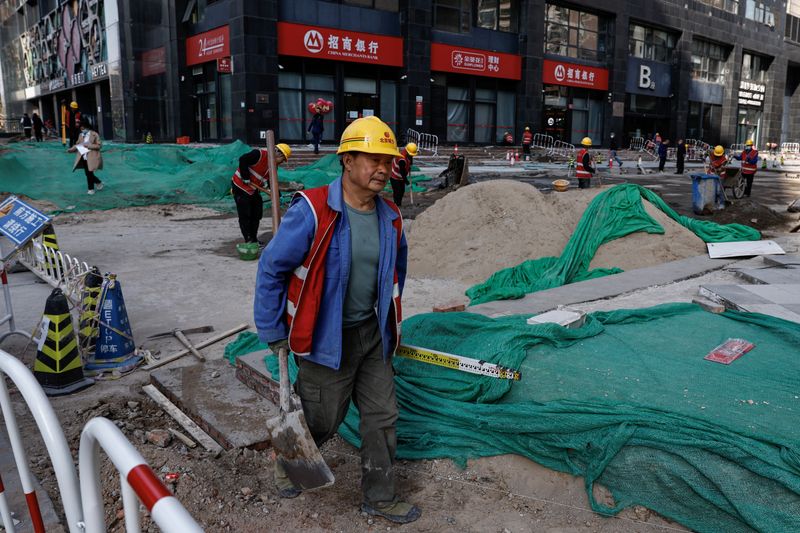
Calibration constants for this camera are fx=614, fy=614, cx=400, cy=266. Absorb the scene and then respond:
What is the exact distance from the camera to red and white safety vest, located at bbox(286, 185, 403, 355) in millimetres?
2914

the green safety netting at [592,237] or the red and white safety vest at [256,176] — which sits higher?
the red and white safety vest at [256,176]

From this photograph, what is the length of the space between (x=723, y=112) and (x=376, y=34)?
32.7 m

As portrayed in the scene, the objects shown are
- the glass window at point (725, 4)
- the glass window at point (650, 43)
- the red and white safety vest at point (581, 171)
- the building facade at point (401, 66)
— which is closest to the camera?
the red and white safety vest at point (581, 171)

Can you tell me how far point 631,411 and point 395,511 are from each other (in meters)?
1.42

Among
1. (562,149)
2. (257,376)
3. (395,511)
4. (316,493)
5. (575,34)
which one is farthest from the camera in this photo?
(575,34)

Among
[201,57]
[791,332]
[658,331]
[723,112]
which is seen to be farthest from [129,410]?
[723,112]

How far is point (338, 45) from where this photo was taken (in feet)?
88.2

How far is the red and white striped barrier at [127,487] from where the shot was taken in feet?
3.96

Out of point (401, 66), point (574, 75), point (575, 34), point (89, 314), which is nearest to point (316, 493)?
point (89, 314)

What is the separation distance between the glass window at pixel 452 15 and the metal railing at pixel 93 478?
30.8m

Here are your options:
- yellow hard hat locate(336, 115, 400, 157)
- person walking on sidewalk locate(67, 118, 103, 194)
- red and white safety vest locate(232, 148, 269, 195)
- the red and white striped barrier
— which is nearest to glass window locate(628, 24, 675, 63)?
person walking on sidewalk locate(67, 118, 103, 194)

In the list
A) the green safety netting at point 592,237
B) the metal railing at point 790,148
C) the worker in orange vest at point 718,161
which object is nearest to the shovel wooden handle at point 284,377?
the green safety netting at point 592,237

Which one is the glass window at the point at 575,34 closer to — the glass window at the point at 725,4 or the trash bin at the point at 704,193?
the glass window at the point at 725,4

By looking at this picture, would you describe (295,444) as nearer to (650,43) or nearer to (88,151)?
(88,151)
